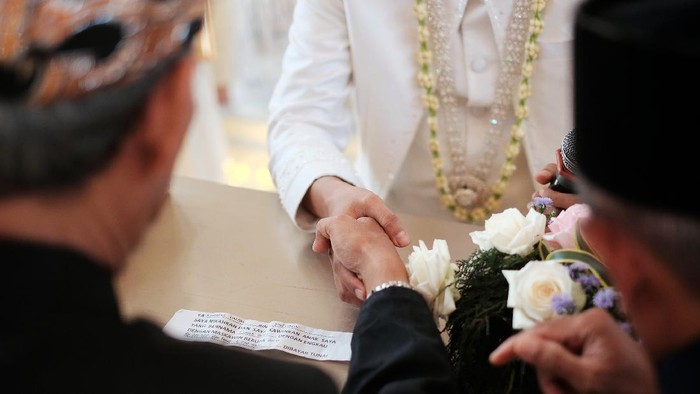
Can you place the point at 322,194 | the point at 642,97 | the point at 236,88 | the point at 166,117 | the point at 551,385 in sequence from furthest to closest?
the point at 236,88 → the point at 322,194 → the point at 551,385 → the point at 166,117 → the point at 642,97

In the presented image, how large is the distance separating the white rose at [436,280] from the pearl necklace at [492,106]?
62 centimetres

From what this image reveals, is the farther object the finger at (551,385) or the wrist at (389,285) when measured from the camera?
the wrist at (389,285)

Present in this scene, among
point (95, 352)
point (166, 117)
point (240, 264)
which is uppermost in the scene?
point (166, 117)

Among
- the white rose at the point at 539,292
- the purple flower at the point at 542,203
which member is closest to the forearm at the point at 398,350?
the white rose at the point at 539,292

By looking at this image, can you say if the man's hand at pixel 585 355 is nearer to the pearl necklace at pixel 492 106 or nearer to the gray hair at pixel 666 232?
the gray hair at pixel 666 232

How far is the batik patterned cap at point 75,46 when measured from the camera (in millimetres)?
644

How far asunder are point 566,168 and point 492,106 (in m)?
0.44

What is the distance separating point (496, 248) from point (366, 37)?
0.74m

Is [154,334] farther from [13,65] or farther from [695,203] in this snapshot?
[695,203]

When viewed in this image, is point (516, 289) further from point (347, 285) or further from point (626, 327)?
point (347, 285)

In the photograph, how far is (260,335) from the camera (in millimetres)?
1135

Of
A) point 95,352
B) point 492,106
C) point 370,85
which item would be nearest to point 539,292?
point 95,352

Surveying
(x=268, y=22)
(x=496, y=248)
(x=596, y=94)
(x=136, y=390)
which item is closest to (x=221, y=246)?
(x=496, y=248)

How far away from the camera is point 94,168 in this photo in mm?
655
